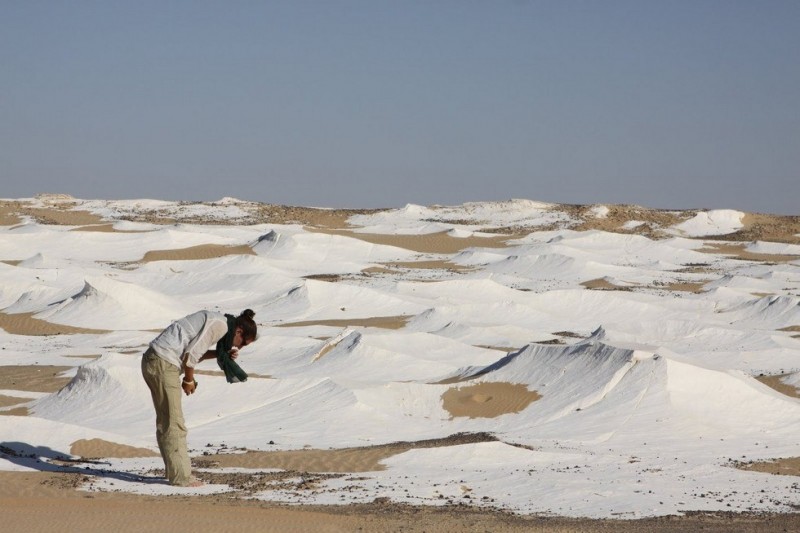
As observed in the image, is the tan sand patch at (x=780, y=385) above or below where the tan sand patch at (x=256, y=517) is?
below

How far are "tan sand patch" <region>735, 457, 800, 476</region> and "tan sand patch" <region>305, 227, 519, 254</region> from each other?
3442 centimetres

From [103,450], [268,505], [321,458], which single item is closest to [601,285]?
[321,458]

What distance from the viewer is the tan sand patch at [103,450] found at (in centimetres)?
1063

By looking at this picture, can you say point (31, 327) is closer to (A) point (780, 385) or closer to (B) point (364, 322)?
(B) point (364, 322)

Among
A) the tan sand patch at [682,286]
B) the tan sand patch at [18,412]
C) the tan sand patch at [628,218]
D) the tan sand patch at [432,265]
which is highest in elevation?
the tan sand patch at [628,218]

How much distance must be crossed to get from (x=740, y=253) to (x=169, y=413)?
4495 cm

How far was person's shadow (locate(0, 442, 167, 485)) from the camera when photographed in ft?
29.0

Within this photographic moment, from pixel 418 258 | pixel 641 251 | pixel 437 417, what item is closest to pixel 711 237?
pixel 641 251

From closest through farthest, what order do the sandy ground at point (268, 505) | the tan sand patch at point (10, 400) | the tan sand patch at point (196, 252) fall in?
1. the sandy ground at point (268, 505)
2. the tan sand patch at point (10, 400)
3. the tan sand patch at point (196, 252)

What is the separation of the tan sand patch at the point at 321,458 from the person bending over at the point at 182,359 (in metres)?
2.14

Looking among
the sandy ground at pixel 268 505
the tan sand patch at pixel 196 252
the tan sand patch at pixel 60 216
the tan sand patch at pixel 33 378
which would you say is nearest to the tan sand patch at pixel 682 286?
the tan sand patch at pixel 196 252

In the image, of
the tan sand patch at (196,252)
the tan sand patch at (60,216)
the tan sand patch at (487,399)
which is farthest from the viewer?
the tan sand patch at (60,216)

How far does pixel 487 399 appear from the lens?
643 inches

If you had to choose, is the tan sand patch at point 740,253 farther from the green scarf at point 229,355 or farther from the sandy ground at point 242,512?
the green scarf at point 229,355
